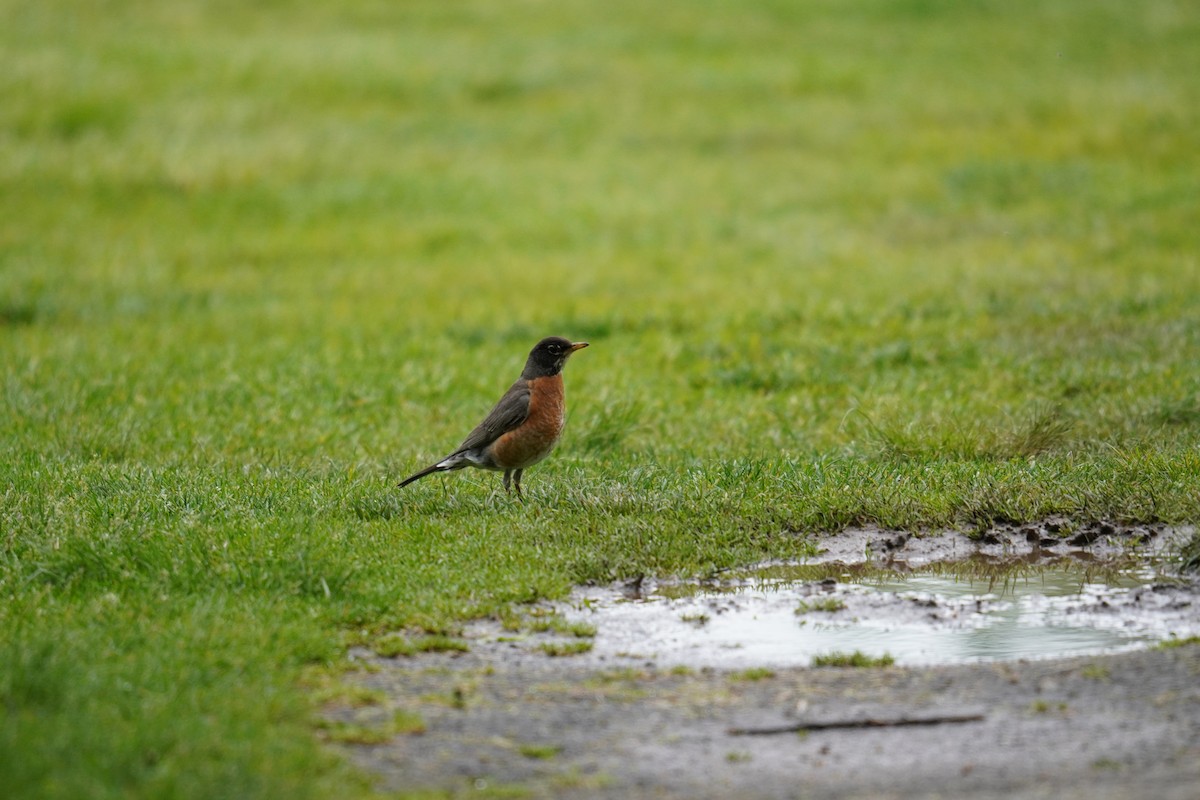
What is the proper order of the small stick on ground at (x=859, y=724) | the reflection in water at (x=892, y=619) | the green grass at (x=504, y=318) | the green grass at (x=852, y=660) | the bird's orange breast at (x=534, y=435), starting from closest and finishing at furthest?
the small stick on ground at (x=859, y=724) < the green grass at (x=852, y=660) < the reflection in water at (x=892, y=619) < the green grass at (x=504, y=318) < the bird's orange breast at (x=534, y=435)

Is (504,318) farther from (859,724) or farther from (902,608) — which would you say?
(859,724)

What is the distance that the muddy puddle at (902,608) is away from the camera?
557 centimetres

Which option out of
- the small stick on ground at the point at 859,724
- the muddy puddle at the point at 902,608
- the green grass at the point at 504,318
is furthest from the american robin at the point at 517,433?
the small stick on ground at the point at 859,724

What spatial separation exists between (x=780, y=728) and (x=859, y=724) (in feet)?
0.89

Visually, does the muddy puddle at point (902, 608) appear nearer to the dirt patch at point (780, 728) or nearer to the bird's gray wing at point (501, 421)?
the dirt patch at point (780, 728)

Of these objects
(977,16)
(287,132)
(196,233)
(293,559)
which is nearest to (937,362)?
(293,559)

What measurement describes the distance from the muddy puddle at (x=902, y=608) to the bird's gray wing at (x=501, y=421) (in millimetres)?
1482

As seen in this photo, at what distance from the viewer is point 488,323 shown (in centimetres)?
1318

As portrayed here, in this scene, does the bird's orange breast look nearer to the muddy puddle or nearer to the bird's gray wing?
the bird's gray wing

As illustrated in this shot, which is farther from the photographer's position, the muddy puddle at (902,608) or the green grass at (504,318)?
the green grass at (504,318)

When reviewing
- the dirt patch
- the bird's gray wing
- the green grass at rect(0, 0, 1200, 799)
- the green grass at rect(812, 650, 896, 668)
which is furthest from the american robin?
the green grass at rect(812, 650, 896, 668)

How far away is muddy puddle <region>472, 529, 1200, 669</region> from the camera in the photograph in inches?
219

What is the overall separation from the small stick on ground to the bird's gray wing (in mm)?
3113

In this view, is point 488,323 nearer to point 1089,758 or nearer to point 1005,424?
point 1005,424
